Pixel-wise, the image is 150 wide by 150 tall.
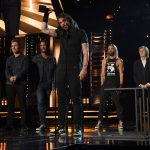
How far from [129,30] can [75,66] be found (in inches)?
207

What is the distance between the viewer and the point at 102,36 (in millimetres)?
9953

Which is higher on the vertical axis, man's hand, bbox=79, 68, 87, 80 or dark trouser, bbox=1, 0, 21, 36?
dark trouser, bbox=1, 0, 21, 36

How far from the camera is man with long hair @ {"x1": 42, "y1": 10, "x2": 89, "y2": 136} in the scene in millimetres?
5488

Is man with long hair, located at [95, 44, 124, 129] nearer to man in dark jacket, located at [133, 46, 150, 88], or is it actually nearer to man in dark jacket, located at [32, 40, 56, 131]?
man in dark jacket, located at [133, 46, 150, 88]

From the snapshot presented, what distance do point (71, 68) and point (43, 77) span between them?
164 centimetres

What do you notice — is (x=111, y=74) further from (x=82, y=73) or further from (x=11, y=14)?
(x=11, y=14)

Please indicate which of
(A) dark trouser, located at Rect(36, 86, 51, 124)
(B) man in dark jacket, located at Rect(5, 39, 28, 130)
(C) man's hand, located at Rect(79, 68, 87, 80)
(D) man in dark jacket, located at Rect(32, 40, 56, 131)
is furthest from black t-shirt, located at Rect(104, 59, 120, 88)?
(C) man's hand, located at Rect(79, 68, 87, 80)

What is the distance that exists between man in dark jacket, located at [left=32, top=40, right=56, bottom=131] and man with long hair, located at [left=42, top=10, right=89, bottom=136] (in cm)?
142

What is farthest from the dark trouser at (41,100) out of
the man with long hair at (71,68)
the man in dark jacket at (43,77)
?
the man with long hair at (71,68)

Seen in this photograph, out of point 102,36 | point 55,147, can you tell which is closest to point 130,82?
point 102,36

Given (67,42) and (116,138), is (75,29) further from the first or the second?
(116,138)

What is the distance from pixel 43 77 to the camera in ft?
23.1

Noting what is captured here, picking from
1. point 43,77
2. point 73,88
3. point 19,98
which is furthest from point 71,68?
point 19,98

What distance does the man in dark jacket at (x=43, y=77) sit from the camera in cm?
697
